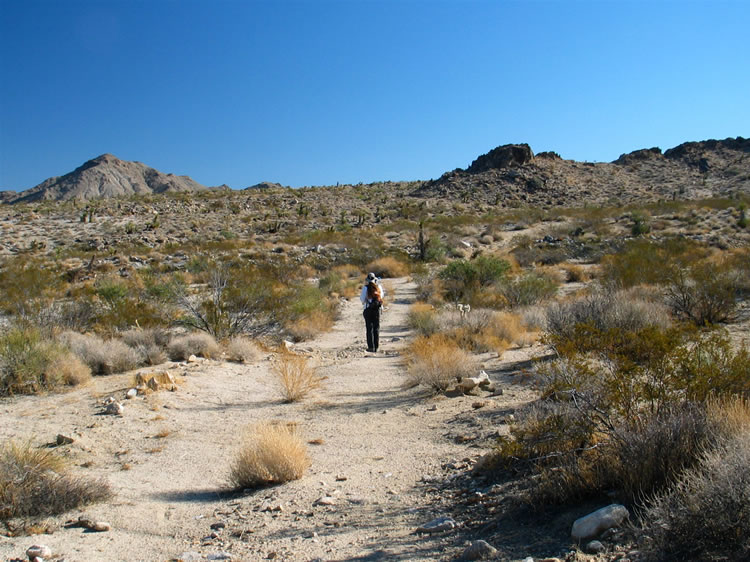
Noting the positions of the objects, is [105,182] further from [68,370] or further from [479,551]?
A: [479,551]

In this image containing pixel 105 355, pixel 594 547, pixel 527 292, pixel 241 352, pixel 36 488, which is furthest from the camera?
pixel 527 292

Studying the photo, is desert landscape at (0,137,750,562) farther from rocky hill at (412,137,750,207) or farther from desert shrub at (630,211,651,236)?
rocky hill at (412,137,750,207)

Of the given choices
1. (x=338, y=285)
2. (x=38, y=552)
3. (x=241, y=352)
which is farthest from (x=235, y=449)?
(x=338, y=285)

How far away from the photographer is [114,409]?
788 centimetres

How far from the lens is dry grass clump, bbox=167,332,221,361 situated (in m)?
11.6

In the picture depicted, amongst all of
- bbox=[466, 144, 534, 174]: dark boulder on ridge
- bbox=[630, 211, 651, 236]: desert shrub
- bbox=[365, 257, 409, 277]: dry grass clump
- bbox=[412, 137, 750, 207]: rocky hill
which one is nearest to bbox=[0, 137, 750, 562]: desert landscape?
bbox=[365, 257, 409, 277]: dry grass clump

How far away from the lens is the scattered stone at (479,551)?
3.41 meters

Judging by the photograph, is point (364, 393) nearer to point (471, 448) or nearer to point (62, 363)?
point (471, 448)

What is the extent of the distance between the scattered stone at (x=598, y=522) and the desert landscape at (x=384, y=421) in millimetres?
12

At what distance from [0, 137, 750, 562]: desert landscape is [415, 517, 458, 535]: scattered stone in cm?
2

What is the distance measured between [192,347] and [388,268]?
57.4 ft

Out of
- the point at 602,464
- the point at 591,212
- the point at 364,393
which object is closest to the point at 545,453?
the point at 602,464

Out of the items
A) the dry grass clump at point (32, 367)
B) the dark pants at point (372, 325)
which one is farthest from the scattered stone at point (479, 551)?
the dark pants at point (372, 325)

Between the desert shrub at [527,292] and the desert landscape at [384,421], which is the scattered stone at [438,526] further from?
the desert shrub at [527,292]
